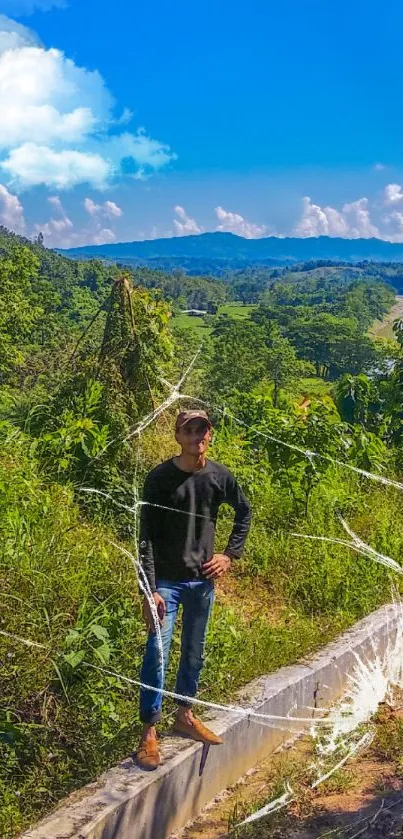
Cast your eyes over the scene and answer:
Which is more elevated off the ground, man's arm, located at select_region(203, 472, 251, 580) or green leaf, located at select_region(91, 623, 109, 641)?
man's arm, located at select_region(203, 472, 251, 580)

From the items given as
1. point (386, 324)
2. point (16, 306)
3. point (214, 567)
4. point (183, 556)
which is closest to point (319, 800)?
point (214, 567)

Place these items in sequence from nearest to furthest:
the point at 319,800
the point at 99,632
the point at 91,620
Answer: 1. the point at 319,800
2. the point at 99,632
3. the point at 91,620

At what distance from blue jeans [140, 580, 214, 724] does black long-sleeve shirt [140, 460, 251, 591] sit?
55 millimetres

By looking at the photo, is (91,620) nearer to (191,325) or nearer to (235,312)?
(191,325)

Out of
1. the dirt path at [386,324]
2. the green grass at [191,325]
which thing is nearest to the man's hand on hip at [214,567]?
the green grass at [191,325]

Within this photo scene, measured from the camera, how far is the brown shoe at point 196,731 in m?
3.16

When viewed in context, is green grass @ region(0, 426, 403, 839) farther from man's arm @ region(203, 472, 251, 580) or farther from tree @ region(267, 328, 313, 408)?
tree @ region(267, 328, 313, 408)

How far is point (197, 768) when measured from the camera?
314cm

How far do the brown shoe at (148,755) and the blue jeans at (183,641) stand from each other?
0.26 feet

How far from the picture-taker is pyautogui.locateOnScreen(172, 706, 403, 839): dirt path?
299 centimetres

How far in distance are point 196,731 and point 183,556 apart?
75cm

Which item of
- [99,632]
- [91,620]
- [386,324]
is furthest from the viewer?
[386,324]

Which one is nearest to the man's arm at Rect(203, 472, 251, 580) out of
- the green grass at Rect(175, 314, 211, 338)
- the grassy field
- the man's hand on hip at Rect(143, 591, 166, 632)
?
the man's hand on hip at Rect(143, 591, 166, 632)

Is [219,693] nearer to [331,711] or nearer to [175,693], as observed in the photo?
[175,693]
